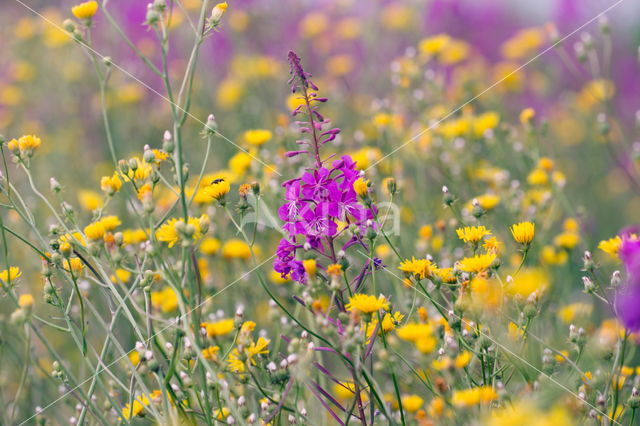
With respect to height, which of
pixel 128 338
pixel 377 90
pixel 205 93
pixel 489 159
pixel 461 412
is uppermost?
pixel 205 93

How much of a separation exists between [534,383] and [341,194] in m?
0.56

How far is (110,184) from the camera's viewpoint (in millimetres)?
1675

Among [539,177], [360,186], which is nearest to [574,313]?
[539,177]

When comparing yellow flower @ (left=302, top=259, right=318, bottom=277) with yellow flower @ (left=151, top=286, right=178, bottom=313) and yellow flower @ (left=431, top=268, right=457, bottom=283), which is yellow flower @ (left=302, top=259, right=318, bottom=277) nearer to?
yellow flower @ (left=431, top=268, right=457, bottom=283)

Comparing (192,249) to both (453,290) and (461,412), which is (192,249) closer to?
(453,290)

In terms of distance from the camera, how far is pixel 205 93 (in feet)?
15.2

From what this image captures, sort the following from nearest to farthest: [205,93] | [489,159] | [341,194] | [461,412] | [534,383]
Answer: [461,412]
[534,383]
[341,194]
[489,159]
[205,93]

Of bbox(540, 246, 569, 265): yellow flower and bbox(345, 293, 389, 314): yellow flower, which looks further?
bbox(540, 246, 569, 265): yellow flower

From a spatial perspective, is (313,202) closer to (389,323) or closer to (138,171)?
(389,323)

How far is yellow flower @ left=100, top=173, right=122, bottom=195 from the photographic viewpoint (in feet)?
5.39

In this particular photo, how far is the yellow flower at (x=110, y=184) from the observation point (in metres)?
1.64

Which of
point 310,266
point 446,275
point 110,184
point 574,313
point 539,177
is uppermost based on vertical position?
point 110,184

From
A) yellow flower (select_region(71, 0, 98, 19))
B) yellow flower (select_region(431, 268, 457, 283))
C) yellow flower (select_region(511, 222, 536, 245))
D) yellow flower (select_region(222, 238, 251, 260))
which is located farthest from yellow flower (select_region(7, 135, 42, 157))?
yellow flower (select_region(511, 222, 536, 245))

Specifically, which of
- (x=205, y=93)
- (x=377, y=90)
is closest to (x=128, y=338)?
(x=205, y=93)
